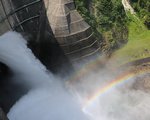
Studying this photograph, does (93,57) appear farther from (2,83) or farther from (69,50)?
(2,83)

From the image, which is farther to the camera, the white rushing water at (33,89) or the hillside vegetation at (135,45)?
the hillside vegetation at (135,45)

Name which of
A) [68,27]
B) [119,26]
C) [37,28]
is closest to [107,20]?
[119,26]

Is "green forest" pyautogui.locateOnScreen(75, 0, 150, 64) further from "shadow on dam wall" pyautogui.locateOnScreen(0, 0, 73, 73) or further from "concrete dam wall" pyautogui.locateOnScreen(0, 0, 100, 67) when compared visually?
"shadow on dam wall" pyautogui.locateOnScreen(0, 0, 73, 73)

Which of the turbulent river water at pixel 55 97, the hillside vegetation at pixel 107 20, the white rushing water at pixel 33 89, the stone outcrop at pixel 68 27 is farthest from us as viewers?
the hillside vegetation at pixel 107 20

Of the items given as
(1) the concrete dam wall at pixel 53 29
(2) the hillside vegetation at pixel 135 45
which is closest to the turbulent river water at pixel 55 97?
(1) the concrete dam wall at pixel 53 29

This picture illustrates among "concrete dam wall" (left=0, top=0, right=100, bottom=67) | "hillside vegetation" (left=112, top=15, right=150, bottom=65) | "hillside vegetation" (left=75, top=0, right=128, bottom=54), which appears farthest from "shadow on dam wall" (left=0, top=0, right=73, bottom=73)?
"hillside vegetation" (left=112, top=15, right=150, bottom=65)

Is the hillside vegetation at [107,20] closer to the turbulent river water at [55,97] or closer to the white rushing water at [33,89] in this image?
the turbulent river water at [55,97]

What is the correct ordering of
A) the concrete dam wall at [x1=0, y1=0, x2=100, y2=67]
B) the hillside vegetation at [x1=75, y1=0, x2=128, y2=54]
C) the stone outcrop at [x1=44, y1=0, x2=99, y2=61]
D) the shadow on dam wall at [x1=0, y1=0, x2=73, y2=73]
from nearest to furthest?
the shadow on dam wall at [x1=0, y1=0, x2=73, y2=73]
the concrete dam wall at [x1=0, y1=0, x2=100, y2=67]
the stone outcrop at [x1=44, y1=0, x2=99, y2=61]
the hillside vegetation at [x1=75, y1=0, x2=128, y2=54]

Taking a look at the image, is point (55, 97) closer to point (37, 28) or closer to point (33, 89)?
point (33, 89)
